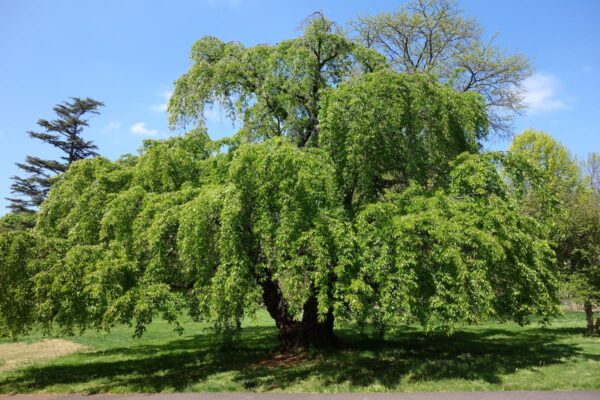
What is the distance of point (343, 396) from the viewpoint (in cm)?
895

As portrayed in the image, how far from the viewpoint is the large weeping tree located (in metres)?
9.52

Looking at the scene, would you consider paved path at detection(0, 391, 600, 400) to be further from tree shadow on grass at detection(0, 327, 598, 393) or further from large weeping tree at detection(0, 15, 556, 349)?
large weeping tree at detection(0, 15, 556, 349)

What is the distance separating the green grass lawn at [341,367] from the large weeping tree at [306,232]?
145cm

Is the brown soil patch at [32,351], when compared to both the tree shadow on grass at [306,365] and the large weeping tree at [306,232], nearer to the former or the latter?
the tree shadow on grass at [306,365]

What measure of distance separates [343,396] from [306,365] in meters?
3.50

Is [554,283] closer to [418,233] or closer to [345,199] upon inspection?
[418,233]

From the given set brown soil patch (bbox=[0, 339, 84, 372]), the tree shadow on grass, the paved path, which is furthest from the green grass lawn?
brown soil patch (bbox=[0, 339, 84, 372])

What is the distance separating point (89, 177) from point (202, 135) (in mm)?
3560

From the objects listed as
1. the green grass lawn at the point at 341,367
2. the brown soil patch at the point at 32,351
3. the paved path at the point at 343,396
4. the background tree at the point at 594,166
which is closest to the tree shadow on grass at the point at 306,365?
the green grass lawn at the point at 341,367

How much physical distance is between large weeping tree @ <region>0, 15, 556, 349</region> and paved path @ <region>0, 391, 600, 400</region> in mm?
1489

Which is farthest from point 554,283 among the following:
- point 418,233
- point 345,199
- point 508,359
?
point 345,199

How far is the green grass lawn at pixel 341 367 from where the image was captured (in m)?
9.95

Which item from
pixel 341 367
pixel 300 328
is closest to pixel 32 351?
pixel 300 328

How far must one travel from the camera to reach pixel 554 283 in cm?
1104
